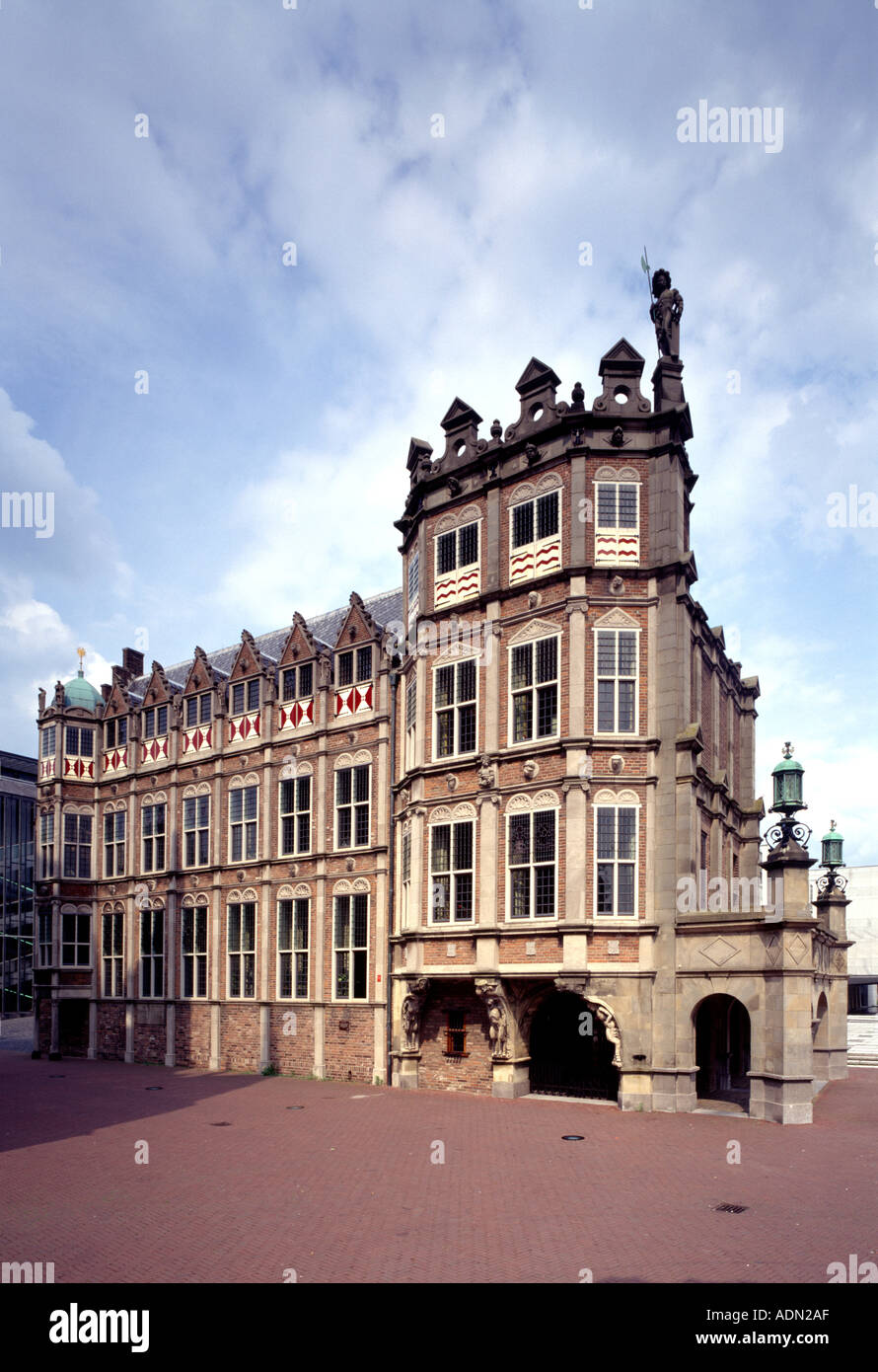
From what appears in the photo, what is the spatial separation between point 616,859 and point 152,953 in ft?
81.3

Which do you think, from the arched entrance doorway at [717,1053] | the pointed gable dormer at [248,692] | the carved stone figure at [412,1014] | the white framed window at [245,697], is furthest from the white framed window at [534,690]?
the white framed window at [245,697]

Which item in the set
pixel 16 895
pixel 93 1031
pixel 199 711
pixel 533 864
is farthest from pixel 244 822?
pixel 16 895

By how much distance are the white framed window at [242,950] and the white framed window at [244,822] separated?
75.1 inches

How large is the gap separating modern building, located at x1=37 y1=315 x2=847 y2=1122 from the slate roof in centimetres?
28

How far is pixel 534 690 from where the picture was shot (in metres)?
26.9

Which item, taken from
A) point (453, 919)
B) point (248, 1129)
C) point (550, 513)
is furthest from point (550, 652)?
point (248, 1129)

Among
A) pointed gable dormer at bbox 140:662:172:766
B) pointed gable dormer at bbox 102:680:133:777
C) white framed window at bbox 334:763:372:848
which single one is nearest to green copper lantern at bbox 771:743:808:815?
white framed window at bbox 334:763:372:848

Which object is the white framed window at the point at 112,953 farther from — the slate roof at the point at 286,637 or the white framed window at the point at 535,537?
the white framed window at the point at 535,537

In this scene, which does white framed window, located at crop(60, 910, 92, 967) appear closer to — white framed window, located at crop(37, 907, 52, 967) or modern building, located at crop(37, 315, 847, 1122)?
white framed window, located at crop(37, 907, 52, 967)

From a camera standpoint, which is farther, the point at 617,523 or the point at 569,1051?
the point at 569,1051

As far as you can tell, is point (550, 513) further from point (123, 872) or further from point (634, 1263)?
point (123, 872)

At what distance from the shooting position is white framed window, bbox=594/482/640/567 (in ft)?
87.3

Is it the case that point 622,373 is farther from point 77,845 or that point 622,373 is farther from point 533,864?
point 77,845
